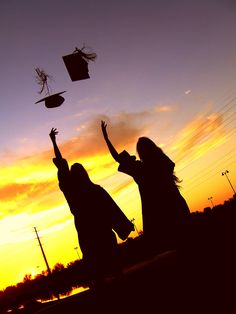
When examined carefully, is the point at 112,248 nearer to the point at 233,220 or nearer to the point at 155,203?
the point at 155,203

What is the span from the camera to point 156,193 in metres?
5.02

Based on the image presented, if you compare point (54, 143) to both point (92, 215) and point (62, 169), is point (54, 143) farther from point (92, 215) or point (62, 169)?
point (92, 215)

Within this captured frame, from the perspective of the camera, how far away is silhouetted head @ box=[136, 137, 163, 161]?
4.80 meters

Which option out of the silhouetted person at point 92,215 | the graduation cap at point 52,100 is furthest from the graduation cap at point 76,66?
the silhouetted person at point 92,215

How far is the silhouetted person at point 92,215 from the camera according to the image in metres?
5.75

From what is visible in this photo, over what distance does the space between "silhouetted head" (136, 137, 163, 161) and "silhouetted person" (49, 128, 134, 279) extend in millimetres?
1368

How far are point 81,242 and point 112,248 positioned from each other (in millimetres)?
539

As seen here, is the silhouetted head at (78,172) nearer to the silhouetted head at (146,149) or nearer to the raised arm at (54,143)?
the raised arm at (54,143)

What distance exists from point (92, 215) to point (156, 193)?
4.71ft

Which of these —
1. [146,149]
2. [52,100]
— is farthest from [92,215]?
[52,100]

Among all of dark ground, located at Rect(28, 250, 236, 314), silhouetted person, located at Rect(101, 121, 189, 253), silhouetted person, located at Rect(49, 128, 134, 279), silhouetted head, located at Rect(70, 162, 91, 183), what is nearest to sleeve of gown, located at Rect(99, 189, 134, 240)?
silhouetted person, located at Rect(49, 128, 134, 279)

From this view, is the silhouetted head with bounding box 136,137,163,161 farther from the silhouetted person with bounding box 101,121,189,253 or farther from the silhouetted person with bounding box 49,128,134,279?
the silhouetted person with bounding box 49,128,134,279

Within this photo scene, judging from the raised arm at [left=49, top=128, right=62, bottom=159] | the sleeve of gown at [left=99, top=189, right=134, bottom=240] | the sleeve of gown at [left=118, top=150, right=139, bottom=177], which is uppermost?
the raised arm at [left=49, top=128, right=62, bottom=159]

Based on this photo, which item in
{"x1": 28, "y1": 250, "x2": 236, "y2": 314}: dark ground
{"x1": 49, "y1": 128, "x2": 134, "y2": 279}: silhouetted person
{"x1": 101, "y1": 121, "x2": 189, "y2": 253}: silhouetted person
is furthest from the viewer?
{"x1": 49, "y1": 128, "x2": 134, "y2": 279}: silhouetted person
